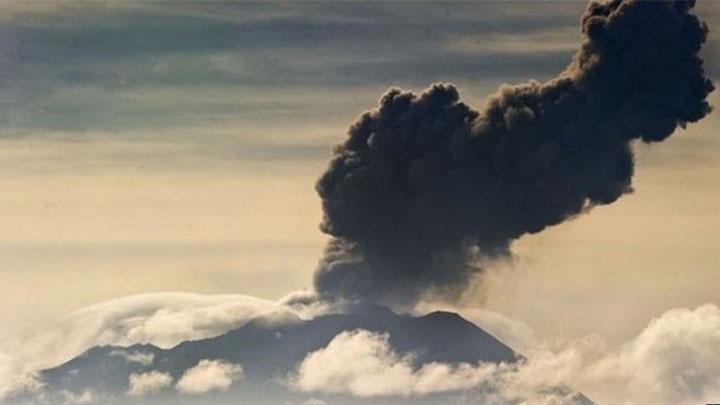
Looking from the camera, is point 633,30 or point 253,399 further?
point 253,399

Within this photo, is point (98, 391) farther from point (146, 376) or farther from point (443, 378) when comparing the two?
point (443, 378)

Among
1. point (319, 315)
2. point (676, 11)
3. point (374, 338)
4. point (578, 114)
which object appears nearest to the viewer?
point (676, 11)

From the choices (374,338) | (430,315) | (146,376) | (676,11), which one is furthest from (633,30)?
(146,376)

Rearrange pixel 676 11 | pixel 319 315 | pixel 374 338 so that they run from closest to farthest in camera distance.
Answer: pixel 676 11
pixel 319 315
pixel 374 338

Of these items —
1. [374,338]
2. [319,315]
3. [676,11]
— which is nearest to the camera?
[676,11]

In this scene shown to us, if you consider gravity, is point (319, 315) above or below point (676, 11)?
below

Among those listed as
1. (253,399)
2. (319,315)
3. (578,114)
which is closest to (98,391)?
(253,399)

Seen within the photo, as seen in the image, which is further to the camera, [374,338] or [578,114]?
[374,338]

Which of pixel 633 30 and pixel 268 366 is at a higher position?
pixel 633 30

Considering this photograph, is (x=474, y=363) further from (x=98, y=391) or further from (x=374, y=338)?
(x=98, y=391)
